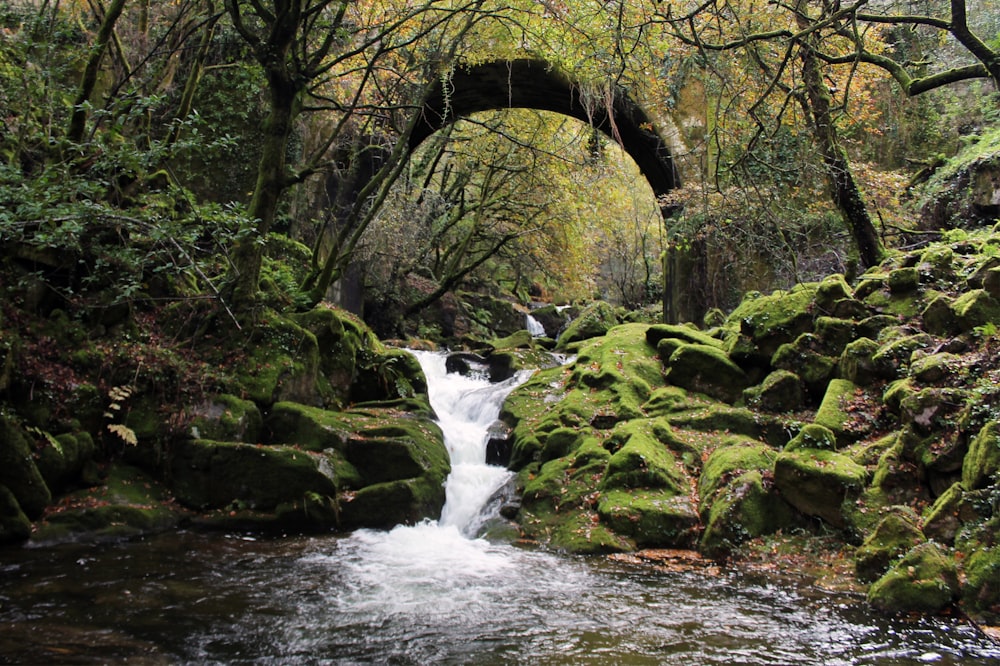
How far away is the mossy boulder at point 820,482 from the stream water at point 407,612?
1.22 metres

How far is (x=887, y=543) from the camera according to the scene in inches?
226

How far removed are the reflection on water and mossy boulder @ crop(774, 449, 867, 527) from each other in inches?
50.1

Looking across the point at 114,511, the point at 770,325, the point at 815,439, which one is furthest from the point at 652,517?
the point at 114,511

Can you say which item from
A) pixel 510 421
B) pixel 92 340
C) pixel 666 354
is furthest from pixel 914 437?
pixel 92 340

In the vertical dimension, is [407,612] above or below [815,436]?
below

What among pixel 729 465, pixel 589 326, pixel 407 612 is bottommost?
pixel 407 612

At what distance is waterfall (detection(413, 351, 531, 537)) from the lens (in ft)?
29.3

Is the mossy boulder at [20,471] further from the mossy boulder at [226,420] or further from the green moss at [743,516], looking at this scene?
the green moss at [743,516]

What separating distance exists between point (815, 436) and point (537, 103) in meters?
11.5

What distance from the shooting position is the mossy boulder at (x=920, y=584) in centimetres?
499

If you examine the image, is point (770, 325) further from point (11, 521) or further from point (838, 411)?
point (11, 521)

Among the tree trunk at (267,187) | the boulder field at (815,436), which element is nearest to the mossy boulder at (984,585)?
the boulder field at (815,436)

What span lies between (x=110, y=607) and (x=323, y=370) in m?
5.77

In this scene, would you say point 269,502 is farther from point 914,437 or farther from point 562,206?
point 562,206
